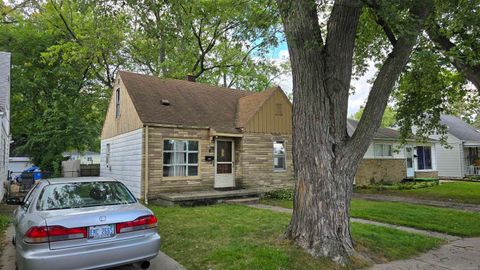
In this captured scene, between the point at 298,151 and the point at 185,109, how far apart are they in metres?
9.30

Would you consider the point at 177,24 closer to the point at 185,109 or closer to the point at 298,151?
the point at 298,151

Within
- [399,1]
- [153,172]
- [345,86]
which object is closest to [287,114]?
[153,172]

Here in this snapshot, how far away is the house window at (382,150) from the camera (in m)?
21.0

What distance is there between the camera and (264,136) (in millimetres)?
15172

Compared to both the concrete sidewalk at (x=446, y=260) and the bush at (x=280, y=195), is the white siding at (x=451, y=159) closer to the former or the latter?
the bush at (x=280, y=195)

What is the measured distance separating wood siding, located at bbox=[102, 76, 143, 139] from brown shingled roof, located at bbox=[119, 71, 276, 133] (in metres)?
0.42

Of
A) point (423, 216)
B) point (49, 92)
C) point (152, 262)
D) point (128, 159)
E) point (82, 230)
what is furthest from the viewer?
point (49, 92)

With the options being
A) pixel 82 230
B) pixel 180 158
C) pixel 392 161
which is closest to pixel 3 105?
pixel 180 158

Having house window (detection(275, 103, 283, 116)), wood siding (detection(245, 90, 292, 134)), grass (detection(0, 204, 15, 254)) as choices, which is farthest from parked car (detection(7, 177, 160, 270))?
house window (detection(275, 103, 283, 116))

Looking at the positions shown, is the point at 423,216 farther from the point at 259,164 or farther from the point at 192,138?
the point at 192,138

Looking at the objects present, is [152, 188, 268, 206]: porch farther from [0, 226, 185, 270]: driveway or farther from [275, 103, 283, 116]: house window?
[0, 226, 185, 270]: driveway

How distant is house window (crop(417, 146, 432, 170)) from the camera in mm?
24328

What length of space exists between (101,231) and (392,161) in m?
21.1

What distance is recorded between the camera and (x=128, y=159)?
13.9m
